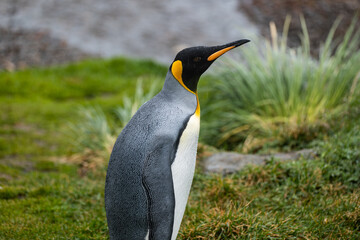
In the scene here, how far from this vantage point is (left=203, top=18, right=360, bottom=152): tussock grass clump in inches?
173

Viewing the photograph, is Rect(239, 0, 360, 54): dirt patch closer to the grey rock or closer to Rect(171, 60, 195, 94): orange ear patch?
the grey rock

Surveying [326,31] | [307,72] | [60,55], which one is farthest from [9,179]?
[326,31]

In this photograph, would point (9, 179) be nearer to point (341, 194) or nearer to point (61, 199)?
point (61, 199)

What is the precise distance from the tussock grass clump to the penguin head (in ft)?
7.73

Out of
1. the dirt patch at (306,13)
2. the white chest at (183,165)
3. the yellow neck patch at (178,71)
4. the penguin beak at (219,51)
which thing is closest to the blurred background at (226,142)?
the dirt patch at (306,13)

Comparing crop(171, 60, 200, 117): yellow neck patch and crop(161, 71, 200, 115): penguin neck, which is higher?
crop(171, 60, 200, 117): yellow neck patch

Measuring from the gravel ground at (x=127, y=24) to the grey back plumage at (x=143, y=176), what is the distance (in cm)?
798

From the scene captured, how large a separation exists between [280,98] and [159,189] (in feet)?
10.4

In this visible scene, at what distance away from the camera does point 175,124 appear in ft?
6.68

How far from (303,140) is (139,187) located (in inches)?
108

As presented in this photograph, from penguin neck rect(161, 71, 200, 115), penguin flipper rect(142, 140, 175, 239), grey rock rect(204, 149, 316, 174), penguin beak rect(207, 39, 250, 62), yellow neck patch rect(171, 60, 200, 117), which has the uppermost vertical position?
penguin beak rect(207, 39, 250, 62)

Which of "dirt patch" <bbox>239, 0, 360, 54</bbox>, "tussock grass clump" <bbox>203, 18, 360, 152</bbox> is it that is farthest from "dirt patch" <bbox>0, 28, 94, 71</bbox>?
"tussock grass clump" <bbox>203, 18, 360, 152</bbox>

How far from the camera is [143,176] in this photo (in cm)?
197

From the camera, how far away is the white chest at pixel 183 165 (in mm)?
2057
